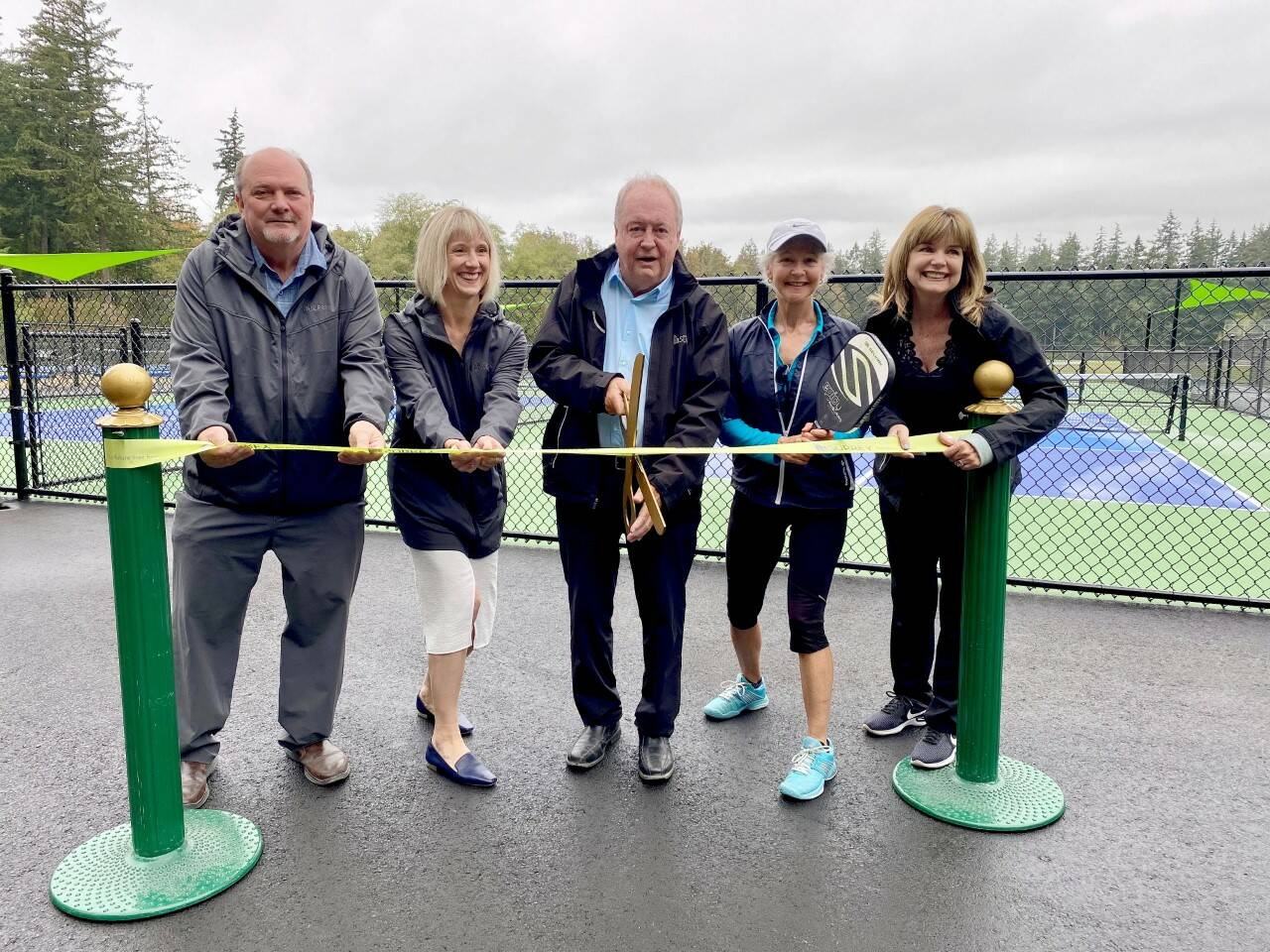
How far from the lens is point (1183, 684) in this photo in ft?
12.4

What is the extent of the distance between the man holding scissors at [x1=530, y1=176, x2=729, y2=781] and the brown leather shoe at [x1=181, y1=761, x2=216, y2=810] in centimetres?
120

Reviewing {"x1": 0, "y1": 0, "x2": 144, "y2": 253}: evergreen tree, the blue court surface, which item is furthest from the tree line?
the blue court surface

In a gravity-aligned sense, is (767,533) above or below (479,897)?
above

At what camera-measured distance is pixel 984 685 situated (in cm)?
280

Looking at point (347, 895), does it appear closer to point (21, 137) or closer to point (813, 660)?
point (813, 660)

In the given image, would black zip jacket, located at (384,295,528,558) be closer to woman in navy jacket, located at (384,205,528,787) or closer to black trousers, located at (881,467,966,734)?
woman in navy jacket, located at (384,205,528,787)

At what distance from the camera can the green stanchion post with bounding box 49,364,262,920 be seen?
2271mm

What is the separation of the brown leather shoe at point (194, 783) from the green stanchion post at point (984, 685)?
7.50ft

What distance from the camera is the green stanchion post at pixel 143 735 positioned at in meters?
2.27

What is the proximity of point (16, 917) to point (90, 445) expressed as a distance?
35.4 ft

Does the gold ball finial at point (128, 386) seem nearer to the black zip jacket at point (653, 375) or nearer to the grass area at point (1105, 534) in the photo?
the black zip jacket at point (653, 375)

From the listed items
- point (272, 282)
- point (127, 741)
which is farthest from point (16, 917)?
point (272, 282)

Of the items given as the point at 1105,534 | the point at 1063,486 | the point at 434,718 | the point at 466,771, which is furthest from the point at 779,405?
the point at 1063,486

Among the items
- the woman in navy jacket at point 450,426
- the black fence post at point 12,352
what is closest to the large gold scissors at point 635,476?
the woman in navy jacket at point 450,426
